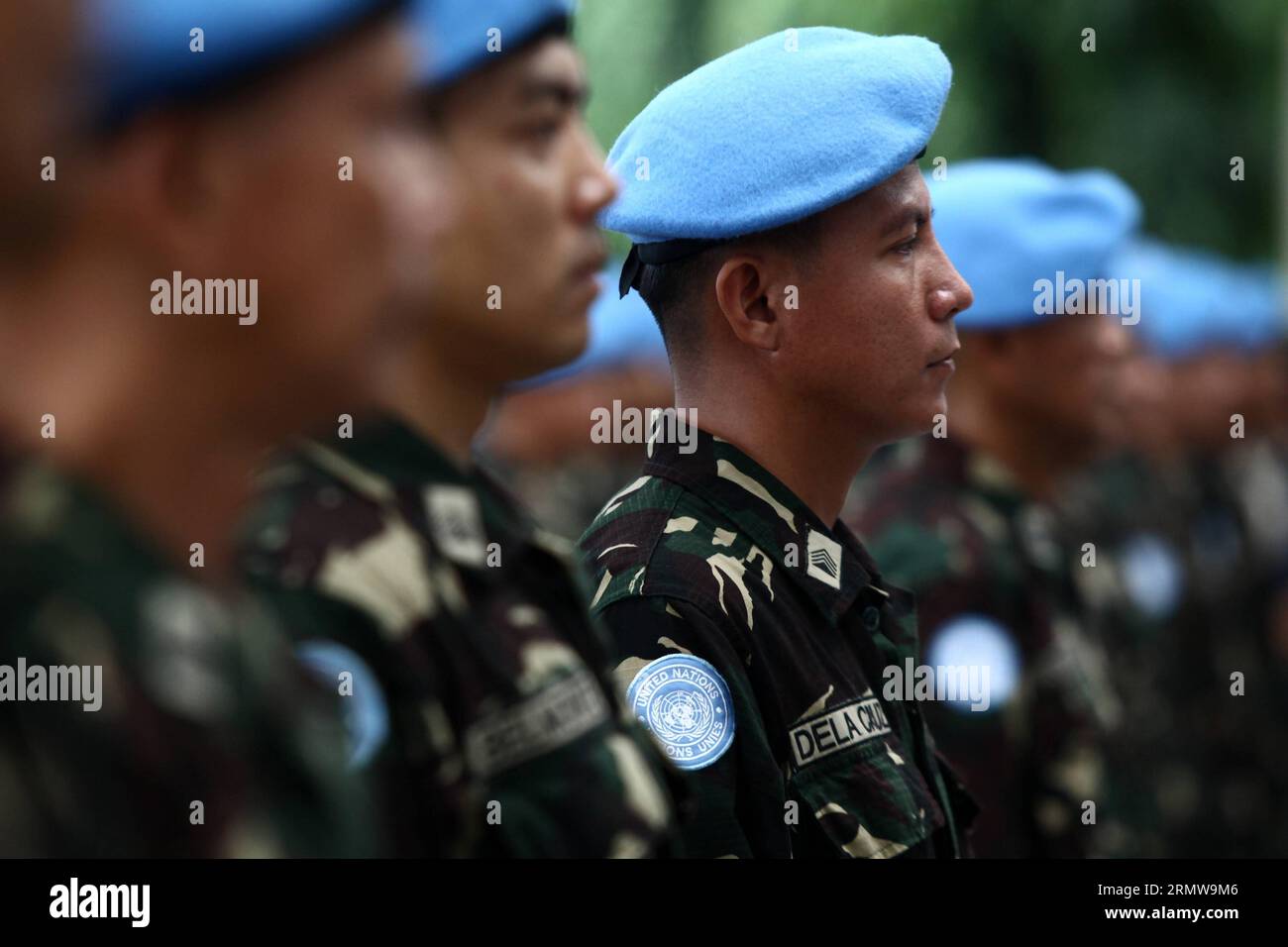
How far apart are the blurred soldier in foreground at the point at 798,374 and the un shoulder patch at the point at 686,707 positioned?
0.34ft

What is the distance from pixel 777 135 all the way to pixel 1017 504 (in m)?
1.84

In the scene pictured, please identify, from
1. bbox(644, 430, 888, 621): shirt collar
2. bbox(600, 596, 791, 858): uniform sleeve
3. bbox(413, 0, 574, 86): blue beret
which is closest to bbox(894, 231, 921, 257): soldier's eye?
bbox(644, 430, 888, 621): shirt collar

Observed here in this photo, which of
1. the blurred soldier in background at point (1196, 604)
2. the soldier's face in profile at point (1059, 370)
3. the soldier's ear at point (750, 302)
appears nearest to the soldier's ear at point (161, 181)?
the soldier's ear at point (750, 302)

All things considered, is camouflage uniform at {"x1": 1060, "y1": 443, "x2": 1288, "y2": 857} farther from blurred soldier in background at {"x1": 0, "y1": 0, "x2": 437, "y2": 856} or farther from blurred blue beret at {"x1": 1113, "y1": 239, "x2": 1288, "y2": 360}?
blurred soldier in background at {"x1": 0, "y1": 0, "x2": 437, "y2": 856}

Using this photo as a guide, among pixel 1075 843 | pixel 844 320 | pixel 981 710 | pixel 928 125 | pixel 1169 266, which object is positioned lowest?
pixel 1075 843

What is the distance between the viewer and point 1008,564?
13.6ft

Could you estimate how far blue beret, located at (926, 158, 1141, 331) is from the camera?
15.6 feet

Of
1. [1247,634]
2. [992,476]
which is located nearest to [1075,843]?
[992,476]

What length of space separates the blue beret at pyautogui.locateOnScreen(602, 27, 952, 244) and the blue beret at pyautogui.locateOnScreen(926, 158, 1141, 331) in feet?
5.76

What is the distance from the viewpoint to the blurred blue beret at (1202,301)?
465 inches

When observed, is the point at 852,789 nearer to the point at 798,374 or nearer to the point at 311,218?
the point at 798,374

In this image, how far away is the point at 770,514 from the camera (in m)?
2.89
